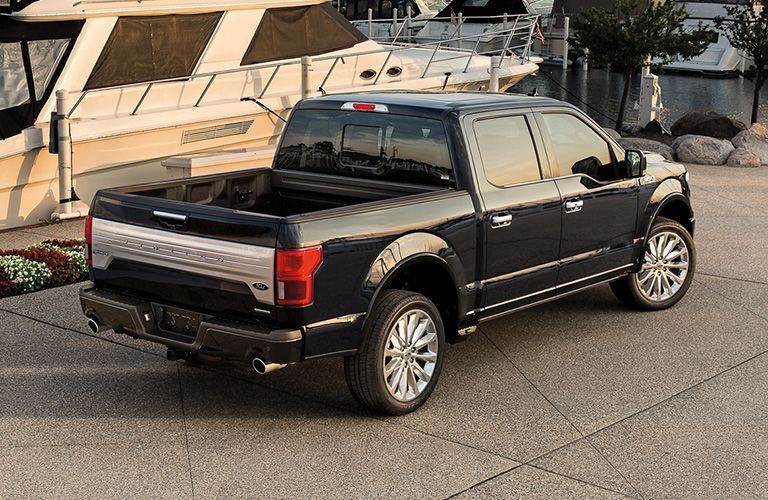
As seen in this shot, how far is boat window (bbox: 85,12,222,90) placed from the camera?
14.5 m

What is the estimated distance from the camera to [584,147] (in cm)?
855

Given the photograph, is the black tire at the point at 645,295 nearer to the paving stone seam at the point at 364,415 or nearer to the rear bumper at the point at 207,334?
the paving stone seam at the point at 364,415

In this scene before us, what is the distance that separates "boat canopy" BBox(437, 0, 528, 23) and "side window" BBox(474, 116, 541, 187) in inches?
1382

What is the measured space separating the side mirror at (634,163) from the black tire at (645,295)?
655 millimetres

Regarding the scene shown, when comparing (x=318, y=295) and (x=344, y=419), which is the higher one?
(x=318, y=295)

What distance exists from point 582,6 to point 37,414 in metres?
55.2

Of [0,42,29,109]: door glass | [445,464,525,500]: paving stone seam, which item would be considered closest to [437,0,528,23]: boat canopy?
[0,42,29,109]: door glass

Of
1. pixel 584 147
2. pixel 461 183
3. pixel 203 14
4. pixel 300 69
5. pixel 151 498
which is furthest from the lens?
pixel 300 69

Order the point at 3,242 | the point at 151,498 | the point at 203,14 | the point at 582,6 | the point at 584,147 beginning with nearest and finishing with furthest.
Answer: the point at 151,498, the point at 584,147, the point at 3,242, the point at 203,14, the point at 582,6

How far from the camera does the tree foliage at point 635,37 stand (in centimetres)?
2466

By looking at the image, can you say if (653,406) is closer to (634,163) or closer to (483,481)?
(483,481)

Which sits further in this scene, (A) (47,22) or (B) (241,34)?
(B) (241,34)

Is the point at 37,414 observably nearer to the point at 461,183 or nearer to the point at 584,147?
the point at 461,183

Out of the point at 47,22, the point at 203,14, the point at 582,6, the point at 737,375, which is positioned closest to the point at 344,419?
the point at 737,375
